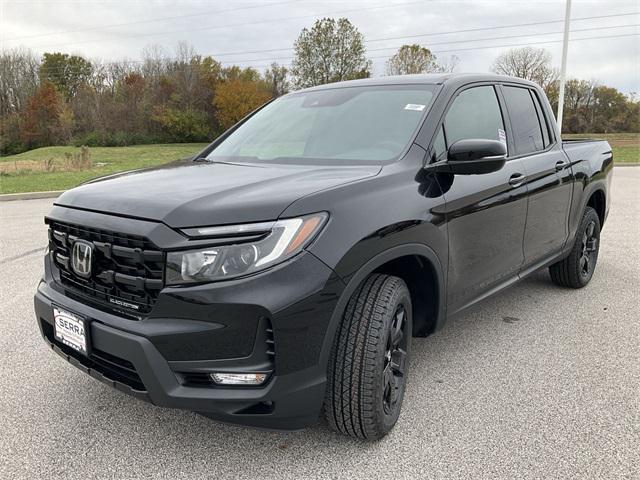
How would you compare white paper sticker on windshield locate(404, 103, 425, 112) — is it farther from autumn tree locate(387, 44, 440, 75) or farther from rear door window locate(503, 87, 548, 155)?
autumn tree locate(387, 44, 440, 75)

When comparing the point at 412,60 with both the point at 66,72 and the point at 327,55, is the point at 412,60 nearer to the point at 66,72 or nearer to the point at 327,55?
the point at 327,55

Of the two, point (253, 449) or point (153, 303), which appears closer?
point (153, 303)

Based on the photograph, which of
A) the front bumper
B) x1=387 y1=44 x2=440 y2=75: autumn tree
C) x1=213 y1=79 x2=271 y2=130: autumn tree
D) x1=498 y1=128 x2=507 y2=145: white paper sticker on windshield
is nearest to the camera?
the front bumper

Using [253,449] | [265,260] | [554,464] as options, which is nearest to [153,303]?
[265,260]

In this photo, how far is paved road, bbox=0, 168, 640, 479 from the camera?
228 cm

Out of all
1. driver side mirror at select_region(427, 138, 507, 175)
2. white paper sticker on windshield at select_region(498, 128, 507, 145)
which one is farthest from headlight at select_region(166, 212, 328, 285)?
white paper sticker on windshield at select_region(498, 128, 507, 145)

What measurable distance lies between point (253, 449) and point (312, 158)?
4.96 ft

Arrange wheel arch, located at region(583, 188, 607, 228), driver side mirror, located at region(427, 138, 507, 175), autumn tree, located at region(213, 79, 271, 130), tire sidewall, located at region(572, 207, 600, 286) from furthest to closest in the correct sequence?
autumn tree, located at region(213, 79, 271, 130) → wheel arch, located at region(583, 188, 607, 228) → tire sidewall, located at region(572, 207, 600, 286) → driver side mirror, located at region(427, 138, 507, 175)

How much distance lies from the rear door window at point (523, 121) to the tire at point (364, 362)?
6.01ft

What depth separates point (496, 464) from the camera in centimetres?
227

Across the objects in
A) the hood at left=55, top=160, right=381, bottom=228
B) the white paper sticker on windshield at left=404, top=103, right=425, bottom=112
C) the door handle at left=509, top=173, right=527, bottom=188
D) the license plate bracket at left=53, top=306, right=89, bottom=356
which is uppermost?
the white paper sticker on windshield at left=404, top=103, right=425, bottom=112

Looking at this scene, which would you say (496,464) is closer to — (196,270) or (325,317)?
(325,317)

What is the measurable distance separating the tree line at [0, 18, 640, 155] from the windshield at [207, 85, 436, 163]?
51.9 metres

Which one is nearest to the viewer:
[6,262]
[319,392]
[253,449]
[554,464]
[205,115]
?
[319,392]
